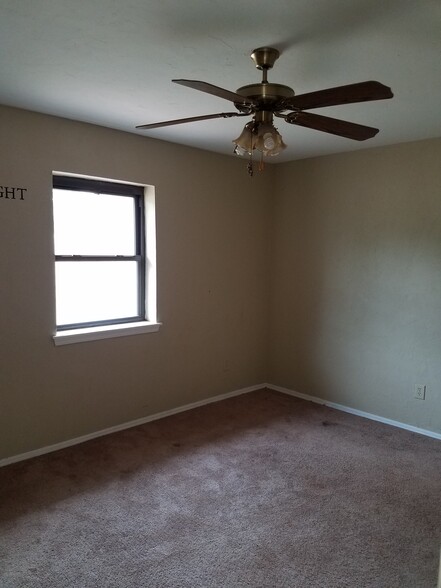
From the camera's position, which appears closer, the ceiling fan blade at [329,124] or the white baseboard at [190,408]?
the ceiling fan blade at [329,124]

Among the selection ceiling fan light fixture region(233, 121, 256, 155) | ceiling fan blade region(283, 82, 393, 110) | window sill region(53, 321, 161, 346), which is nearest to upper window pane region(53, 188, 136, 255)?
window sill region(53, 321, 161, 346)

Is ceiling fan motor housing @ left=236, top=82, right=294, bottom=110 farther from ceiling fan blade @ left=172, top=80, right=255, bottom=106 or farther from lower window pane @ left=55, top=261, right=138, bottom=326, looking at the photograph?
lower window pane @ left=55, top=261, right=138, bottom=326

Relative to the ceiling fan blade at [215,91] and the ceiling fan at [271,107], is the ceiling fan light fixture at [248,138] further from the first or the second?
the ceiling fan blade at [215,91]

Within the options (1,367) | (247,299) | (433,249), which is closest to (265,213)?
(247,299)

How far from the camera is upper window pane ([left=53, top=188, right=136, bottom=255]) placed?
323 centimetres

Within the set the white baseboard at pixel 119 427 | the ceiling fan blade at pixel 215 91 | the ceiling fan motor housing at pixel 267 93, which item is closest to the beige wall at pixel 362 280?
the white baseboard at pixel 119 427

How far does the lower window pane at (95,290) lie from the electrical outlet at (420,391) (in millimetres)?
2452

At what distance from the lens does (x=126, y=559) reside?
2.07 m

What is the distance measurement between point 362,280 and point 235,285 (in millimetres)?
1211

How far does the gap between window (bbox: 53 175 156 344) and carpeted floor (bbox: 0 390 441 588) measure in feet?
3.19

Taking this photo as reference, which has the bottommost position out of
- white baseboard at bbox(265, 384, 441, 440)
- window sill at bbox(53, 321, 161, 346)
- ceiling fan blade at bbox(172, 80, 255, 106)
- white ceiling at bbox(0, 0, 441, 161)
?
white baseboard at bbox(265, 384, 441, 440)

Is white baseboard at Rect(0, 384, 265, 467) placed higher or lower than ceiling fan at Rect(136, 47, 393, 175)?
lower

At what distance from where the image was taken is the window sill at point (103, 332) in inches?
124

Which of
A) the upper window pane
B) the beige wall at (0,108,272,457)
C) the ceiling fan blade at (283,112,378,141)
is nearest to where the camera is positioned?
the ceiling fan blade at (283,112,378,141)
